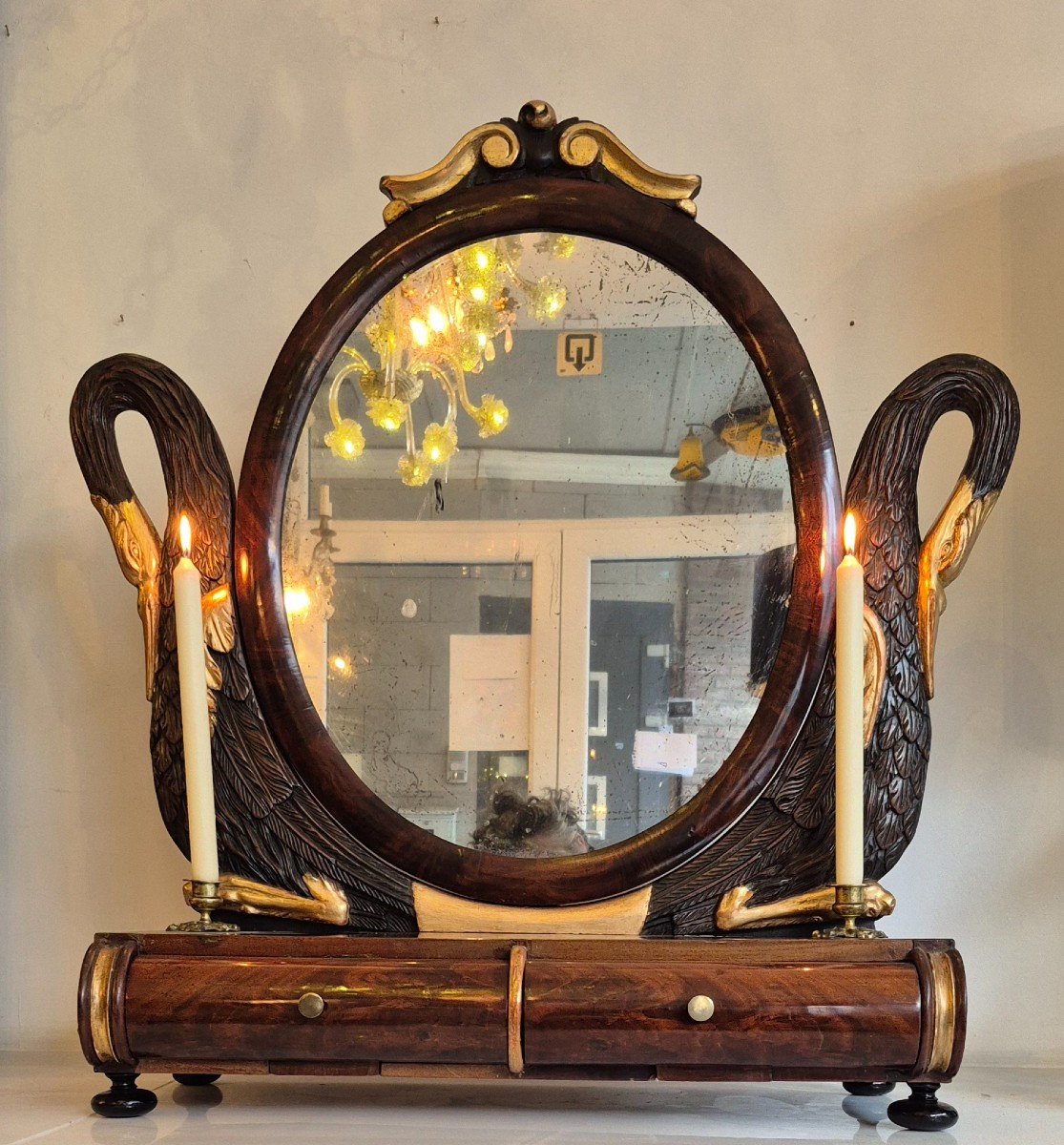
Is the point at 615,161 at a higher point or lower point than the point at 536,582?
higher

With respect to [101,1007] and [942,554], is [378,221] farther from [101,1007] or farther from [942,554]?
[101,1007]

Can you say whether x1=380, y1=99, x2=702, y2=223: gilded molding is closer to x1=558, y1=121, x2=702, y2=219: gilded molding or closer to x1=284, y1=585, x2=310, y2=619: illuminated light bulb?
x1=558, y1=121, x2=702, y2=219: gilded molding

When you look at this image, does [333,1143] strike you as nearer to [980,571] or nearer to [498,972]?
[498,972]

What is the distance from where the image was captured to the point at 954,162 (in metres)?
1.06

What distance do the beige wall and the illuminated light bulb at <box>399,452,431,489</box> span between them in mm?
236

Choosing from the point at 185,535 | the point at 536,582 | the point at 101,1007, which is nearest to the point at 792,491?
the point at 536,582

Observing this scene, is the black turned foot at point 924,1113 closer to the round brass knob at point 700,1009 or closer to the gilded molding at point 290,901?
the round brass knob at point 700,1009

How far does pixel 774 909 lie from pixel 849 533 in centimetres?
23

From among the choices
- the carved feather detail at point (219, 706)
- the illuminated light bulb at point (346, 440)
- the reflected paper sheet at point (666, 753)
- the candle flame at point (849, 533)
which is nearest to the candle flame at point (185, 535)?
the carved feather detail at point (219, 706)

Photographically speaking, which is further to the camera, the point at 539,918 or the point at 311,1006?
the point at 539,918

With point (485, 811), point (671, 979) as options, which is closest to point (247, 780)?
point (485, 811)

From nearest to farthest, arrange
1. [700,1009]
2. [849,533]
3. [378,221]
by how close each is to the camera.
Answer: [700,1009]
[849,533]
[378,221]

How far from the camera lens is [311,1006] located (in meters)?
0.70

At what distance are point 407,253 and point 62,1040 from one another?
0.65 m
